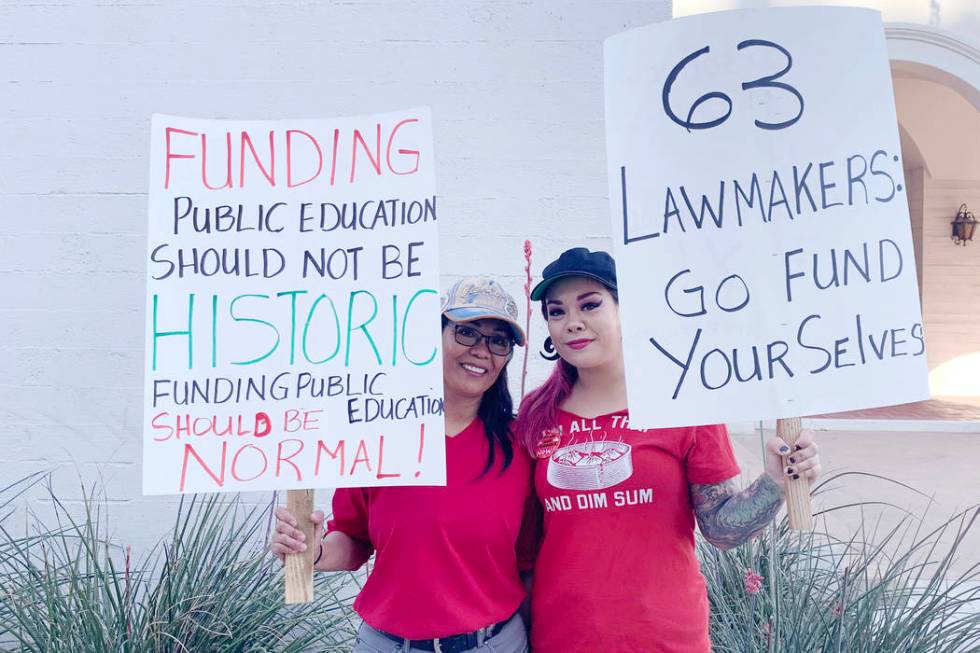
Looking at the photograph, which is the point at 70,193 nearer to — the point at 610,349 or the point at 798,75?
the point at 610,349

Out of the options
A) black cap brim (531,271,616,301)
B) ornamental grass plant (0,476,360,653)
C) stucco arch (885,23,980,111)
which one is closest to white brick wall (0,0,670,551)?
ornamental grass plant (0,476,360,653)

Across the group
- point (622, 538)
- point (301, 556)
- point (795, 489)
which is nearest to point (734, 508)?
point (795, 489)

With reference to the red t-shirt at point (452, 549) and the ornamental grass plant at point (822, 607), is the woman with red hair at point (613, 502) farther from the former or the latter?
the ornamental grass plant at point (822, 607)

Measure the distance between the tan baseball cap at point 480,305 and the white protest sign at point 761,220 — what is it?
356mm

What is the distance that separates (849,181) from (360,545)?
1.53m

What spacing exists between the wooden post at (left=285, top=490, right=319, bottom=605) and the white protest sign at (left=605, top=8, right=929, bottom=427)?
79 centimetres

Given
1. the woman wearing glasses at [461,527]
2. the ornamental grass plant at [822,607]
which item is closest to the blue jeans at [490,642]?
the woman wearing glasses at [461,527]

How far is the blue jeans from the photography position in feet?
6.18

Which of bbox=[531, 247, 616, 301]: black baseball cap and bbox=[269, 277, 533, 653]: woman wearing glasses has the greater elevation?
bbox=[531, 247, 616, 301]: black baseball cap

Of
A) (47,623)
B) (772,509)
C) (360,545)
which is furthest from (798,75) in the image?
(47,623)

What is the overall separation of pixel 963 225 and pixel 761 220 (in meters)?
12.8

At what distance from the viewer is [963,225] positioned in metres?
12.4

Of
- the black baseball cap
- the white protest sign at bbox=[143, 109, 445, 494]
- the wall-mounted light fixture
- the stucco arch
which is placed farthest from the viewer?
the wall-mounted light fixture

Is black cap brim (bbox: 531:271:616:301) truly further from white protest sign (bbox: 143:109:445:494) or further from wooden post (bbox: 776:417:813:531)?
wooden post (bbox: 776:417:813:531)
